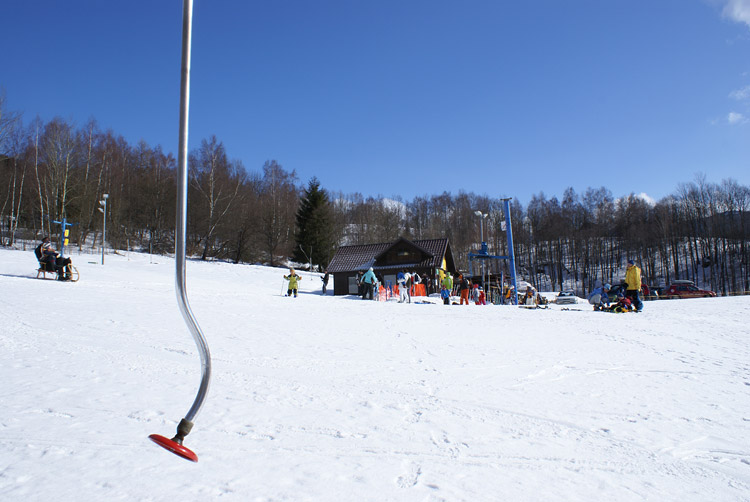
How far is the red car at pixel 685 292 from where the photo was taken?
34281 millimetres

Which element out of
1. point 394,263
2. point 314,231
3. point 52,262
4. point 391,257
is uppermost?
point 314,231

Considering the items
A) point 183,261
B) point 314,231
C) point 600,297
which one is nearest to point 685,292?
point 600,297

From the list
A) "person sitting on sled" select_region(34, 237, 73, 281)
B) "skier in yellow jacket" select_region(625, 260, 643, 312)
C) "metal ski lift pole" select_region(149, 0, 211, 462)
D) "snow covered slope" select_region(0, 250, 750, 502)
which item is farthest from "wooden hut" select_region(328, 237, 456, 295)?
"metal ski lift pole" select_region(149, 0, 211, 462)

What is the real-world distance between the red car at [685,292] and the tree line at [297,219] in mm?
27075

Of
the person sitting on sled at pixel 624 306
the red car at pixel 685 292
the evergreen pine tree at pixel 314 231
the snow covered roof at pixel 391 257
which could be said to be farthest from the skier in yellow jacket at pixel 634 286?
the evergreen pine tree at pixel 314 231

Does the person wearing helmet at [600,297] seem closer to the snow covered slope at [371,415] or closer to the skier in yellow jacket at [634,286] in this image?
the skier in yellow jacket at [634,286]

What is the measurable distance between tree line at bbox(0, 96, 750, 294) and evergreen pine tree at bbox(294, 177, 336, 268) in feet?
0.41

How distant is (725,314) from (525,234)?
72173mm

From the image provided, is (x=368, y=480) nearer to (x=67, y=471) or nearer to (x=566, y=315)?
(x=67, y=471)

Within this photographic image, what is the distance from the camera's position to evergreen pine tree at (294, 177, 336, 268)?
53.1 metres

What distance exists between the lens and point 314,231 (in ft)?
174

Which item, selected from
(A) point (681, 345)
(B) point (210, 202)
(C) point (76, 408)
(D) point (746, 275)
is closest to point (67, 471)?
(C) point (76, 408)

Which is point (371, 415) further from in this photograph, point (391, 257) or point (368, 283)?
point (391, 257)

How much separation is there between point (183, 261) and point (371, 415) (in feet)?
11.1
